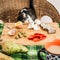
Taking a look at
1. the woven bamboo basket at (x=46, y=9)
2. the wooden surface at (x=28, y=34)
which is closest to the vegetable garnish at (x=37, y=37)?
the wooden surface at (x=28, y=34)

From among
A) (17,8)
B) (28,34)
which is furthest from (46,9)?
(28,34)

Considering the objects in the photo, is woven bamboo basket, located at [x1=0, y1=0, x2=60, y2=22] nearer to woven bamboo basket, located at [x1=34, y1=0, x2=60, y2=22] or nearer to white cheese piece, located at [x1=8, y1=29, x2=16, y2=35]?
woven bamboo basket, located at [x1=34, y1=0, x2=60, y2=22]

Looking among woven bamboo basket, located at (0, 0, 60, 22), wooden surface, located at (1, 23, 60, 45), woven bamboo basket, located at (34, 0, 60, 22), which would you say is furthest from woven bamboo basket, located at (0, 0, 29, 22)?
wooden surface, located at (1, 23, 60, 45)

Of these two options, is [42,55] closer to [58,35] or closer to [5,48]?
[5,48]

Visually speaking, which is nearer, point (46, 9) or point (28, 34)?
point (28, 34)

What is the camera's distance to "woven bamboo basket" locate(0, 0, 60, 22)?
178 cm

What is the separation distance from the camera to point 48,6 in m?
1.78

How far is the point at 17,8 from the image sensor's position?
1.88 meters

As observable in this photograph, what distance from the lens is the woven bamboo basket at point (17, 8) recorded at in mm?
1780

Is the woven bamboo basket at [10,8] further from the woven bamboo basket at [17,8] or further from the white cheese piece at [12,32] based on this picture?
the white cheese piece at [12,32]

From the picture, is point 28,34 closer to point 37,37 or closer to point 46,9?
point 37,37

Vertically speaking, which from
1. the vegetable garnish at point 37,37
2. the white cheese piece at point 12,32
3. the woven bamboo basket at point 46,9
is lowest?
the vegetable garnish at point 37,37

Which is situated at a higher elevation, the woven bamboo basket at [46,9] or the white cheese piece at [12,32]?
the woven bamboo basket at [46,9]

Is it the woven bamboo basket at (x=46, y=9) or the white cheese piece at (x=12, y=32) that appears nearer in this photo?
the white cheese piece at (x=12, y=32)
